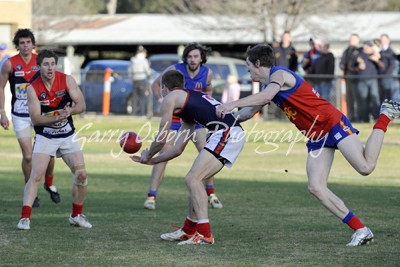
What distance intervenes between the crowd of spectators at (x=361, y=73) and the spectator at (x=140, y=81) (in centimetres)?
494

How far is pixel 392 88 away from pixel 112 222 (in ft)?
48.5

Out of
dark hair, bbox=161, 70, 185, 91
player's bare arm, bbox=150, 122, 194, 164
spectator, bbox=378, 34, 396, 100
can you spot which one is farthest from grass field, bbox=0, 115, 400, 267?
spectator, bbox=378, 34, 396, 100

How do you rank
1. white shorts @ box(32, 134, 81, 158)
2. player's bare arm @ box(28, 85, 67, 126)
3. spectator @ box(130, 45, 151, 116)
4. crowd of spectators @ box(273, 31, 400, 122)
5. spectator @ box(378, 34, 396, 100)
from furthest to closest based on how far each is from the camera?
1. spectator @ box(130, 45, 151, 116)
2. crowd of spectators @ box(273, 31, 400, 122)
3. spectator @ box(378, 34, 396, 100)
4. white shorts @ box(32, 134, 81, 158)
5. player's bare arm @ box(28, 85, 67, 126)

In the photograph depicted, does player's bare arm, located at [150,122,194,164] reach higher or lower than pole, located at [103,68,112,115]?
higher

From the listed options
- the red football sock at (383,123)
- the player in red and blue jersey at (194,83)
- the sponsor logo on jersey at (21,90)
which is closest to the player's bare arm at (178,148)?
the red football sock at (383,123)

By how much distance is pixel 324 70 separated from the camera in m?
26.4

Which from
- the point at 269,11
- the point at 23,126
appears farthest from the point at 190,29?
the point at 23,126

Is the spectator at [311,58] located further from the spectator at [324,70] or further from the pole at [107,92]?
the pole at [107,92]

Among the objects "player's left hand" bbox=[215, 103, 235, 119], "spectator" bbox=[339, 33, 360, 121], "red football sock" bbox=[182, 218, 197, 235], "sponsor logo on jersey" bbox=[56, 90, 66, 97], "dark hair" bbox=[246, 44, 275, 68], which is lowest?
"spectator" bbox=[339, 33, 360, 121]

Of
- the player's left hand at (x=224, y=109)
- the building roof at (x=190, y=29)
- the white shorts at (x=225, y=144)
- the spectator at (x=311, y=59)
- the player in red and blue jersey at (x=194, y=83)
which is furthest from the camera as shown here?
the building roof at (x=190, y=29)

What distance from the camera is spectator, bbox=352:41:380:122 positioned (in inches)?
992

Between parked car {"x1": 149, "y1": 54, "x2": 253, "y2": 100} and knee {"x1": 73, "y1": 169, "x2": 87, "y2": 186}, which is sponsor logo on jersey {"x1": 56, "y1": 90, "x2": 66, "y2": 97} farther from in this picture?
parked car {"x1": 149, "y1": 54, "x2": 253, "y2": 100}

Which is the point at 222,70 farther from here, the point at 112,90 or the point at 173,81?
the point at 173,81

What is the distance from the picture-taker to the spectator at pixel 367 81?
Result: 25.2m
